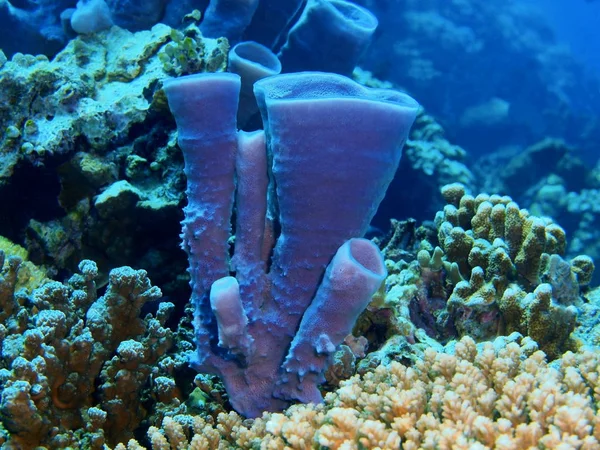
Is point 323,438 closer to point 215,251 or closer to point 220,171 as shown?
point 215,251

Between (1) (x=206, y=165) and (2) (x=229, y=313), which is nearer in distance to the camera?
(2) (x=229, y=313)

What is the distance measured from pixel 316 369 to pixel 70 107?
9.45 ft

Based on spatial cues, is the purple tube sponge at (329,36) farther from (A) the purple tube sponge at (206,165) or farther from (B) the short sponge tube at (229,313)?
(B) the short sponge tube at (229,313)

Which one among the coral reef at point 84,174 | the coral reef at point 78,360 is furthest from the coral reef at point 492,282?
the coral reef at point 84,174

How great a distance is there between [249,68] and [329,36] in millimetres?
2109

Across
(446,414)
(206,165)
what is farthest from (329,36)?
(446,414)

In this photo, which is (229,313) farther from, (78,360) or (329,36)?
(329,36)

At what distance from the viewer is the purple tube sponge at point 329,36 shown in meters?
5.45

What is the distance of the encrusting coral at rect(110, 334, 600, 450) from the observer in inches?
53.2

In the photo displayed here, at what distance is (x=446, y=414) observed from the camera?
148 centimetres

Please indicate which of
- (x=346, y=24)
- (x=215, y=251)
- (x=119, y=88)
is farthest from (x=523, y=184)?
(x=215, y=251)

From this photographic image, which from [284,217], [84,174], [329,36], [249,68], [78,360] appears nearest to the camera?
[284,217]

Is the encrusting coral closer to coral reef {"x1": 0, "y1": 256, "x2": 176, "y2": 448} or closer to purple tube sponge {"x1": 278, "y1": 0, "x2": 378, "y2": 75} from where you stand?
coral reef {"x1": 0, "y1": 256, "x2": 176, "y2": 448}

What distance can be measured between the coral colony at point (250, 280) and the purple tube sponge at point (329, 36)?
1.61m
